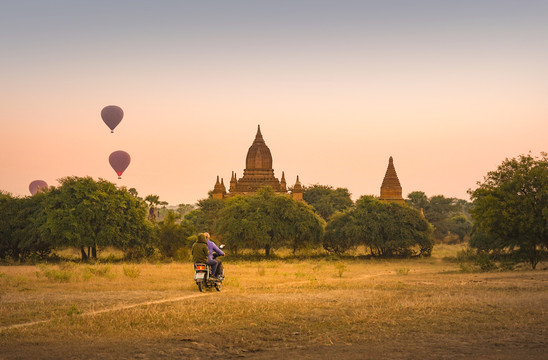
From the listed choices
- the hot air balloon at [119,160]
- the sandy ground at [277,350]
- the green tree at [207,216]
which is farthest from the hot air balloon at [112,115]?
the sandy ground at [277,350]

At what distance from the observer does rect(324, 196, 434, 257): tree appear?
128ft

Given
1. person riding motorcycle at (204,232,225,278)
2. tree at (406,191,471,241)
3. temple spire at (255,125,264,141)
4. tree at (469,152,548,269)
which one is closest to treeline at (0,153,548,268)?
tree at (469,152,548,269)

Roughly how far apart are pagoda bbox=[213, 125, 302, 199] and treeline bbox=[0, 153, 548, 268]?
33184 millimetres

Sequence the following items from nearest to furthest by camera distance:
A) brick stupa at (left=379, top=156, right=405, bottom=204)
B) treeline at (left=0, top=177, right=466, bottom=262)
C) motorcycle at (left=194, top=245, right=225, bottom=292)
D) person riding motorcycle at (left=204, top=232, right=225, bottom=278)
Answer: motorcycle at (left=194, top=245, right=225, bottom=292)
person riding motorcycle at (left=204, top=232, right=225, bottom=278)
treeline at (left=0, top=177, right=466, bottom=262)
brick stupa at (left=379, top=156, right=405, bottom=204)

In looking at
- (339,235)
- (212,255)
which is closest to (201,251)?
(212,255)

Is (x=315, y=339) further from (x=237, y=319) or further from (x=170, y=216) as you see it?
(x=170, y=216)

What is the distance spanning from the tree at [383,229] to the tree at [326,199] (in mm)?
31001

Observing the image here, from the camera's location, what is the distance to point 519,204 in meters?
24.3

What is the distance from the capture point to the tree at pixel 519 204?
24.0 metres

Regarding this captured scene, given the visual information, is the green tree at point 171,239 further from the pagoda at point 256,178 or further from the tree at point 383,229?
the pagoda at point 256,178

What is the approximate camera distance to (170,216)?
1507 inches

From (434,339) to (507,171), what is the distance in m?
18.8

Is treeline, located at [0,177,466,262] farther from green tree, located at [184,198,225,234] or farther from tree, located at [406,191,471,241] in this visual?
tree, located at [406,191,471,241]

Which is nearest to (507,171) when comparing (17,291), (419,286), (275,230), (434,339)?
(419,286)
